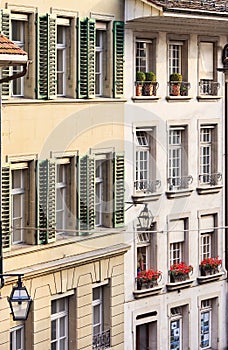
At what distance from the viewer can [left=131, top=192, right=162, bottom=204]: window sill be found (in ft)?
124

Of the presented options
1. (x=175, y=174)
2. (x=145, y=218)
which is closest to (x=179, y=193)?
(x=175, y=174)

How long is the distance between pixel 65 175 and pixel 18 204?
2024mm

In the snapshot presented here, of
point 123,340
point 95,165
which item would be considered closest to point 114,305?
point 123,340

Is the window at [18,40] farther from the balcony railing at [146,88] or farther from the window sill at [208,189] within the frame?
the window sill at [208,189]

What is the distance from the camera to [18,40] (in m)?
33.2

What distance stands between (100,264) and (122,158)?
2640 millimetres

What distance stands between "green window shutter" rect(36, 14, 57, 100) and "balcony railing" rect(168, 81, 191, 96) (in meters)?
5.25

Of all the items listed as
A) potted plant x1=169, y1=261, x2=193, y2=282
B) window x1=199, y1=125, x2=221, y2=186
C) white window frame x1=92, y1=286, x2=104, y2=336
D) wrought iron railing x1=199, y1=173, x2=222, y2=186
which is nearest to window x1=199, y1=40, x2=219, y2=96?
window x1=199, y1=125, x2=221, y2=186

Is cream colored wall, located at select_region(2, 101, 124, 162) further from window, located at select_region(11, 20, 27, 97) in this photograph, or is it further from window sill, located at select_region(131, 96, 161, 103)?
window sill, located at select_region(131, 96, 161, 103)

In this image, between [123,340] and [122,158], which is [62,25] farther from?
[123,340]

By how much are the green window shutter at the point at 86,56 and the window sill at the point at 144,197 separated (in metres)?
3.22

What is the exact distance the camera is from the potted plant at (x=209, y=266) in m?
40.4

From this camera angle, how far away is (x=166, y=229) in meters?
39.2

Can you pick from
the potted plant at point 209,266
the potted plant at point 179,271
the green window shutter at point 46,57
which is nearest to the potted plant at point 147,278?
the potted plant at point 179,271
